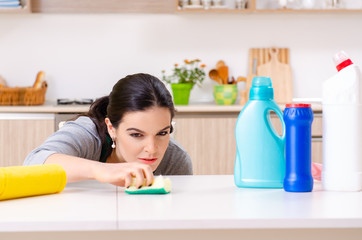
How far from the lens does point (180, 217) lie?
1153 mm

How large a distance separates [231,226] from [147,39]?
3463mm

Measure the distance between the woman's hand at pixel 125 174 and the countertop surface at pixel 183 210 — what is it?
0.10ft

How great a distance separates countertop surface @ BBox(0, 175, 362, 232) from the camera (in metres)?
1.12

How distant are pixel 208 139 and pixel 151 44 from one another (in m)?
0.98

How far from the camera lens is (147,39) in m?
4.48

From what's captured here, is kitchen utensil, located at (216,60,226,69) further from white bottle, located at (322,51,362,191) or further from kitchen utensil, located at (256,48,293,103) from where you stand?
white bottle, located at (322,51,362,191)

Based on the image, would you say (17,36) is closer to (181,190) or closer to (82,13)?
(82,13)

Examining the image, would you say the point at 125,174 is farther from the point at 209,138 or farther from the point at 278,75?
the point at 278,75

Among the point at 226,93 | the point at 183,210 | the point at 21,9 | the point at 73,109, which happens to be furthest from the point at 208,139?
the point at 183,210

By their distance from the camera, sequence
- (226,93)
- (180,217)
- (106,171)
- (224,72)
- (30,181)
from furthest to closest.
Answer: (224,72), (226,93), (106,171), (30,181), (180,217)

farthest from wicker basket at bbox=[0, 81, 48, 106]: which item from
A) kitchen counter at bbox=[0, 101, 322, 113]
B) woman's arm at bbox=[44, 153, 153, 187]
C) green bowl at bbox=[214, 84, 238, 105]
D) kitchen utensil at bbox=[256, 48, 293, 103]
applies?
woman's arm at bbox=[44, 153, 153, 187]

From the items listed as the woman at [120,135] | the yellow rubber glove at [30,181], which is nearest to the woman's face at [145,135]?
the woman at [120,135]

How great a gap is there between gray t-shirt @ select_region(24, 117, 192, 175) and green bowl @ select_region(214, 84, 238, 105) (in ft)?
6.27

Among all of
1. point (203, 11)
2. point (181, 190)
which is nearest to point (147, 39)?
point (203, 11)
